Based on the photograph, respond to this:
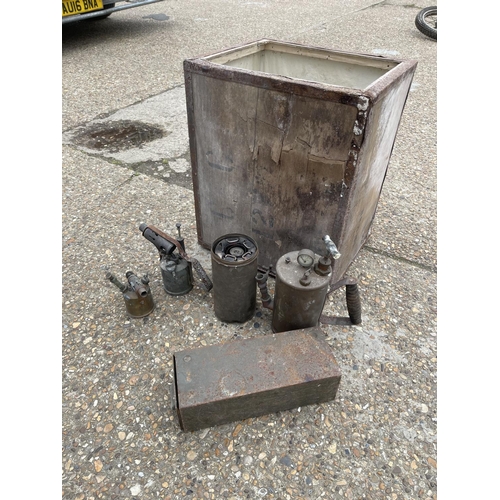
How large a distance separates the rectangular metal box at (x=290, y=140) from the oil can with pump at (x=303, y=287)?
0.98 ft

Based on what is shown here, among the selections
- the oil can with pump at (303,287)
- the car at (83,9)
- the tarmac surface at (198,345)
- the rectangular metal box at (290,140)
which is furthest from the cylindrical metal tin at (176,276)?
the car at (83,9)

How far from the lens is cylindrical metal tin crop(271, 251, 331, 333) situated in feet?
6.18

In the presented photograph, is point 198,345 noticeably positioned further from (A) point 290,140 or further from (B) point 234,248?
(A) point 290,140

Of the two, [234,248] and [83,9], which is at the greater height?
[83,9]

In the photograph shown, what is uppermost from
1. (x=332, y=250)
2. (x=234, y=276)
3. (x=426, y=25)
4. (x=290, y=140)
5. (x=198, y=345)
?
(x=426, y=25)

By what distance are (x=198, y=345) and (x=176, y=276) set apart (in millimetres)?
473

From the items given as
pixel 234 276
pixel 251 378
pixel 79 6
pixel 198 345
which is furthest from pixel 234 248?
pixel 79 6

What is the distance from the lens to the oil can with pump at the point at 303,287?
188cm

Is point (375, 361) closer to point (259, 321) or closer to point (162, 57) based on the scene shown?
point (259, 321)

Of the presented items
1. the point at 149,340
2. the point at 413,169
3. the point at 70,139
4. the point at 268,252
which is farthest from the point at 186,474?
the point at 70,139

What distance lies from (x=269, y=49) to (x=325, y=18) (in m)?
7.91

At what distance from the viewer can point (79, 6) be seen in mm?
6238

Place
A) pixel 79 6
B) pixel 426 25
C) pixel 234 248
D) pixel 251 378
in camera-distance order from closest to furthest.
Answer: pixel 251 378 → pixel 234 248 → pixel 79 6 → pixel 426 25

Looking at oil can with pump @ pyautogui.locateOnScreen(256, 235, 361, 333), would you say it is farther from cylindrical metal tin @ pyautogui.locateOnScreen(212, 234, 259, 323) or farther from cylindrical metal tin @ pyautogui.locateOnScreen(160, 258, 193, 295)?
cylindrical metal tin @ pyautogui.locateOnScreen(160, 258, 193, 295)
